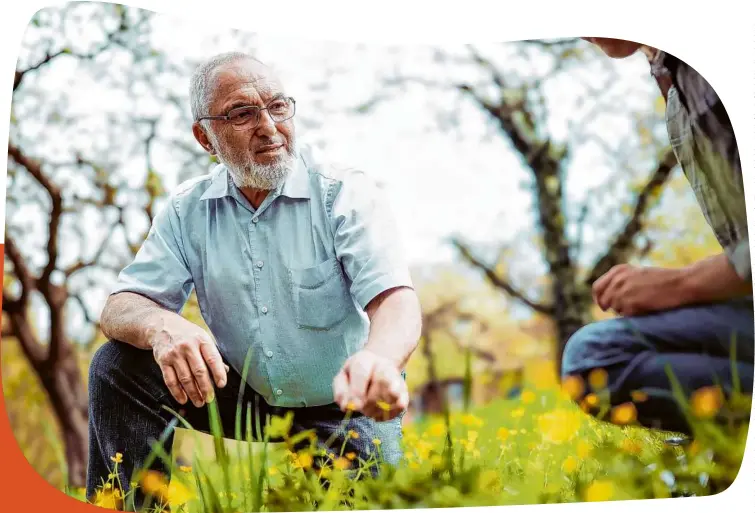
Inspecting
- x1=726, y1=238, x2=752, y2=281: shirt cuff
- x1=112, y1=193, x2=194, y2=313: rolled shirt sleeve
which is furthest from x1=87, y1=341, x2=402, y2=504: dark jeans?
x1=726, y1=238, x2=752, y2=281: shirt cuff

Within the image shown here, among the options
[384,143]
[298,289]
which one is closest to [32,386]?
[298,289]

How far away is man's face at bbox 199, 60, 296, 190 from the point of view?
1.60 metres

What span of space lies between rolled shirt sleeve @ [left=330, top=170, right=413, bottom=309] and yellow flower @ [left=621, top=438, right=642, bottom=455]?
54 centimetres

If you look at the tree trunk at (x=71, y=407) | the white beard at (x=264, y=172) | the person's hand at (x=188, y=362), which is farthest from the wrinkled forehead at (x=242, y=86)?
the tree trunk at (x=71, y=407)

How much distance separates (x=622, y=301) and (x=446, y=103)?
0.54 m

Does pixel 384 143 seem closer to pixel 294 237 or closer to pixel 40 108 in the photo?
pixel 294 237

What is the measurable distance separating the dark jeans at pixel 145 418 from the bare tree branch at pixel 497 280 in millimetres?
341

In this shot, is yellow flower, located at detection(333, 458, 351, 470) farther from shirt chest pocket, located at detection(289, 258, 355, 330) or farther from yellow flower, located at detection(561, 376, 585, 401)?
yellow flower, located at detection(561, 376, 585, 401)

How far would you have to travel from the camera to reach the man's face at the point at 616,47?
5.49 feet

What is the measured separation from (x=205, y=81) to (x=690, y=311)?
3.54 feet

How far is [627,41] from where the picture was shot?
1.67 metres

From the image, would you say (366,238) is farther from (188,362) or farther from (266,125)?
(188,362)

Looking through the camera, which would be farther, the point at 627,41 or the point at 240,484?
the point at 627,41

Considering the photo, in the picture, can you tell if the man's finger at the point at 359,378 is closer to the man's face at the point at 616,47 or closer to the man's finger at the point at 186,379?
the man's finger at the point at 186,379
